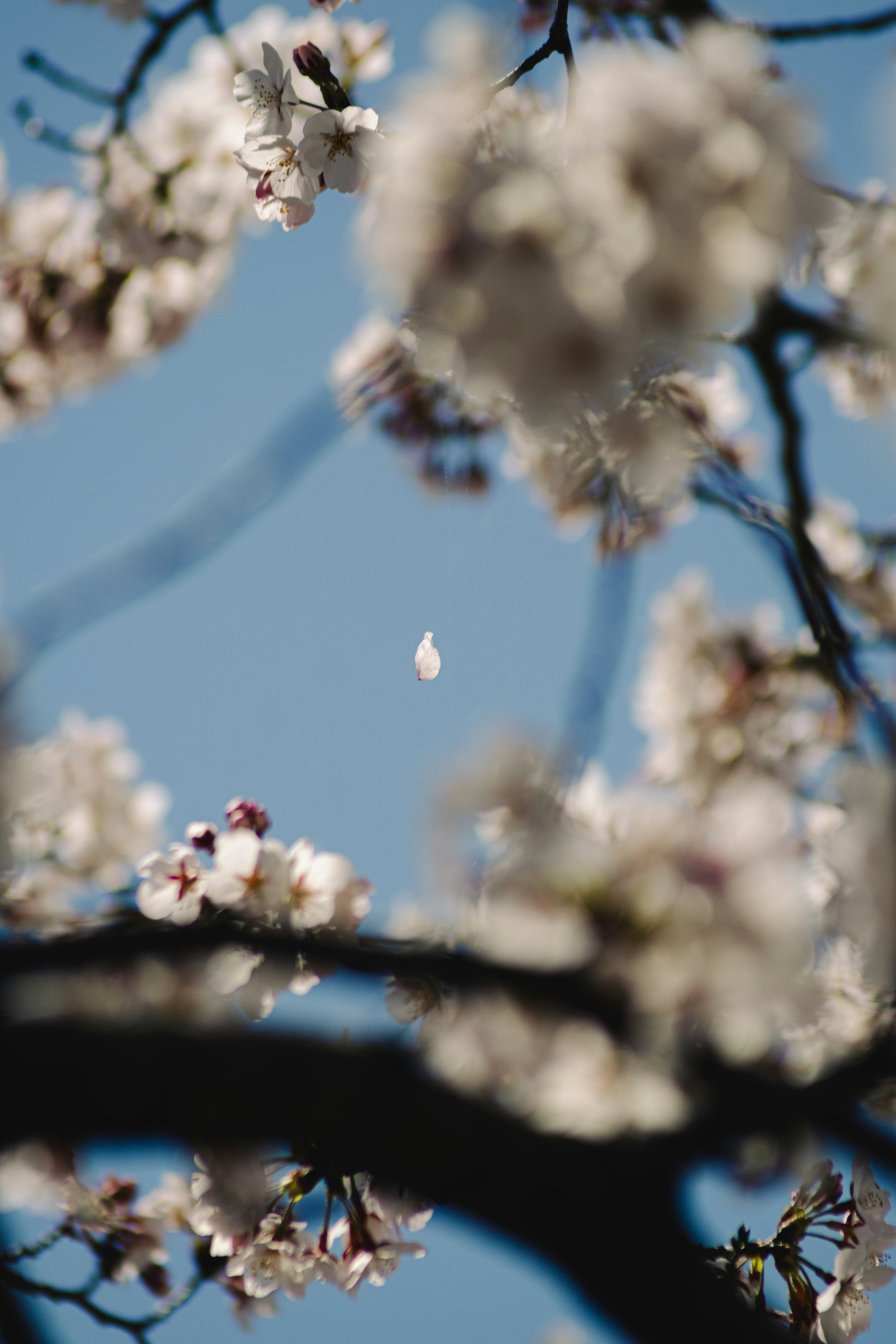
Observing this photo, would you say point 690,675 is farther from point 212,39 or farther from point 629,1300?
point 212,39

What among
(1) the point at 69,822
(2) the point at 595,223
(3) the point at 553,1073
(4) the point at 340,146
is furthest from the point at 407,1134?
(1) the point at 69,822

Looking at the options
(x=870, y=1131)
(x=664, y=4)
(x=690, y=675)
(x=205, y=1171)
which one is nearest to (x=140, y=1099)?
(x=205, y=1171)

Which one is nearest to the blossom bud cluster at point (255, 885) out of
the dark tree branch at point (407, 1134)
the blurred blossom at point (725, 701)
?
the dark tree branch at point (407, 1134)

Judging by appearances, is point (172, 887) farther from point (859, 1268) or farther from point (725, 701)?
point (725, 701)

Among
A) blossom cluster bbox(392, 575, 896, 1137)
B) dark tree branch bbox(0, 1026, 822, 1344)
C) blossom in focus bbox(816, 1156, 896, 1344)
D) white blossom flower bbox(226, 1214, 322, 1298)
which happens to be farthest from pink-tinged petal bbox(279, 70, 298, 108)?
blossom in focus bbox(816, 1156, 896, 1344)

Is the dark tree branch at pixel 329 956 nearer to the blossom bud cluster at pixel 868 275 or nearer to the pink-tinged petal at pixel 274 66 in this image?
the blossom bud cluster at pixel 868 275
